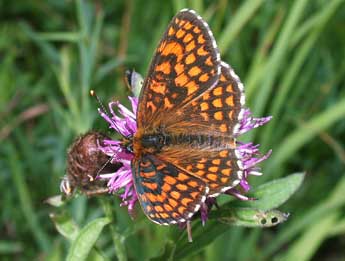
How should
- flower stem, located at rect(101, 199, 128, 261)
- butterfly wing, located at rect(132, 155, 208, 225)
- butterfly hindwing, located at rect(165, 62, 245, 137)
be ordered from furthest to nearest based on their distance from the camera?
flower stem, located at rect(101, 199, 128, 261) < butterfly hindwing, located at rect(165, 62, 245, 137) < butterfly wing, located at rect(132, 155, 208, 225)

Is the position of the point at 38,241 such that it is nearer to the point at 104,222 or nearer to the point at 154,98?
the point at 104,222

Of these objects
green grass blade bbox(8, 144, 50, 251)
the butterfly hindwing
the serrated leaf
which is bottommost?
green grass blade bbox(8, 144, 50, 251)

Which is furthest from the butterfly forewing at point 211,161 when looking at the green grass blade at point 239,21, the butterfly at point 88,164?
the green grass blade at point 239,21

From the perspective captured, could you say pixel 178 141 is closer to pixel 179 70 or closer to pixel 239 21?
pixel 179 70

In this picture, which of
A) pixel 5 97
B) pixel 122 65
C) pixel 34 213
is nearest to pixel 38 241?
pixel 34 213

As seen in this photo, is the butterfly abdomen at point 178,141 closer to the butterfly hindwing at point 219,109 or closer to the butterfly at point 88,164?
the butterfly hindwing at point 219,109

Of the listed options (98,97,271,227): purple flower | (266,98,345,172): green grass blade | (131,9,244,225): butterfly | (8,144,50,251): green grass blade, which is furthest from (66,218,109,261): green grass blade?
(266,98,345,172): green grass blade

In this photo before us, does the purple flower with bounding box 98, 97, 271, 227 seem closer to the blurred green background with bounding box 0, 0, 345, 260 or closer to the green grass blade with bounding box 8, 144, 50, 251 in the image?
the blurred green background with bounding box 0, 0, 345, 260
